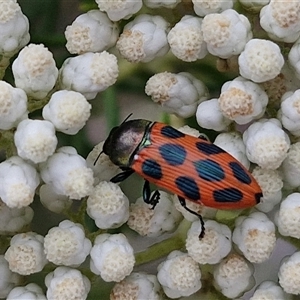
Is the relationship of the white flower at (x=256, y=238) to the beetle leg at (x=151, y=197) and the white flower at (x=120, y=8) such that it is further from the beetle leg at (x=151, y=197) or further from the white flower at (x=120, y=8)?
the white flower at (x=120, y=8)

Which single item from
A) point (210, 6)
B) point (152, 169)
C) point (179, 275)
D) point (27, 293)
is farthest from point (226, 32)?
point (27, 293)

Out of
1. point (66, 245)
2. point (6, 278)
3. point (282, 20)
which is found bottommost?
point (6, 278)

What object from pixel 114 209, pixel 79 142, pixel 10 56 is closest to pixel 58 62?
pixel 79 142

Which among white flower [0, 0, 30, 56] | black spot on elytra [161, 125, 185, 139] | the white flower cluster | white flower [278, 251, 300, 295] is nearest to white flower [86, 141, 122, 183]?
the white flower cluster

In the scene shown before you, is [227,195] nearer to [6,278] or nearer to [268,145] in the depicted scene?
[268,145]

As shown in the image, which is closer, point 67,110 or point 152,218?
point 67,110

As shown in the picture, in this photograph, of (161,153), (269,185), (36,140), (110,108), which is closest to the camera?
(36,140)

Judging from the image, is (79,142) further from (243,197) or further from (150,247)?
(243,197)
